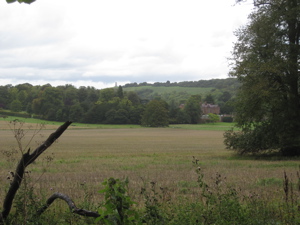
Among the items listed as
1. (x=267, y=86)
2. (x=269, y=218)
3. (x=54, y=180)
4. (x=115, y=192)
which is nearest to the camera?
(x=115, y=192)

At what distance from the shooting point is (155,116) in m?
116

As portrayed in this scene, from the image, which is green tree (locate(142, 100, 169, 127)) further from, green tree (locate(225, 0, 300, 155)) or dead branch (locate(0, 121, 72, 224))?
dead branch (locate(0, 121, 72, 224))

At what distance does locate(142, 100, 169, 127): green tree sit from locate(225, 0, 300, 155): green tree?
3714 inches

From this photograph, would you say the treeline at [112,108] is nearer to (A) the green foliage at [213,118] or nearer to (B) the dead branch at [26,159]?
(A) the green foliage at [213,118]

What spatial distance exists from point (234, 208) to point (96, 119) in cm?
10311

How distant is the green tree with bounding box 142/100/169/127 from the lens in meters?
117

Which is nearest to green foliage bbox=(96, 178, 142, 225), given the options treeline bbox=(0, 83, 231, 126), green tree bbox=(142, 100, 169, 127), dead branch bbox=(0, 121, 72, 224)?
dead branch bbox=(0, 121, 72, 224)

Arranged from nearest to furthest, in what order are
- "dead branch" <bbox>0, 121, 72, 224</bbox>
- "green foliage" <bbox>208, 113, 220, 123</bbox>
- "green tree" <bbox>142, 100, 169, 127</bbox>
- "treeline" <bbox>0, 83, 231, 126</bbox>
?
"dead branch" <bbox>0, 121, 72, 224</bbox> → "treeline" <bbox>0, 83, 231, 126</bbox> → "green tree" <bbox>142, 100, 169, 127</bbox> → "green foliage" <bbox>208, 113, 220, 123</bbox>

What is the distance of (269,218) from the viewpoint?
5.68m

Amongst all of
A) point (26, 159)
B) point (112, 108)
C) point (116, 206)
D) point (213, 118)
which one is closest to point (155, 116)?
point (112, 108)

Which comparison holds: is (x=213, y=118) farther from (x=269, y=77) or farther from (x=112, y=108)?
(x=269, y=77)

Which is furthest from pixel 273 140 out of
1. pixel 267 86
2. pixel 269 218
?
pixel 269 218

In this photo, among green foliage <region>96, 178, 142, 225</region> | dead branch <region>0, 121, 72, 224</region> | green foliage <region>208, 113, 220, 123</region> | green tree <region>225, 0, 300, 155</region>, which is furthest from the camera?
green foliage <region>208, 113, 220, 123</region>

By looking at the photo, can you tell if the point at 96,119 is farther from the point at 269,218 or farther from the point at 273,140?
the point at 269,218
